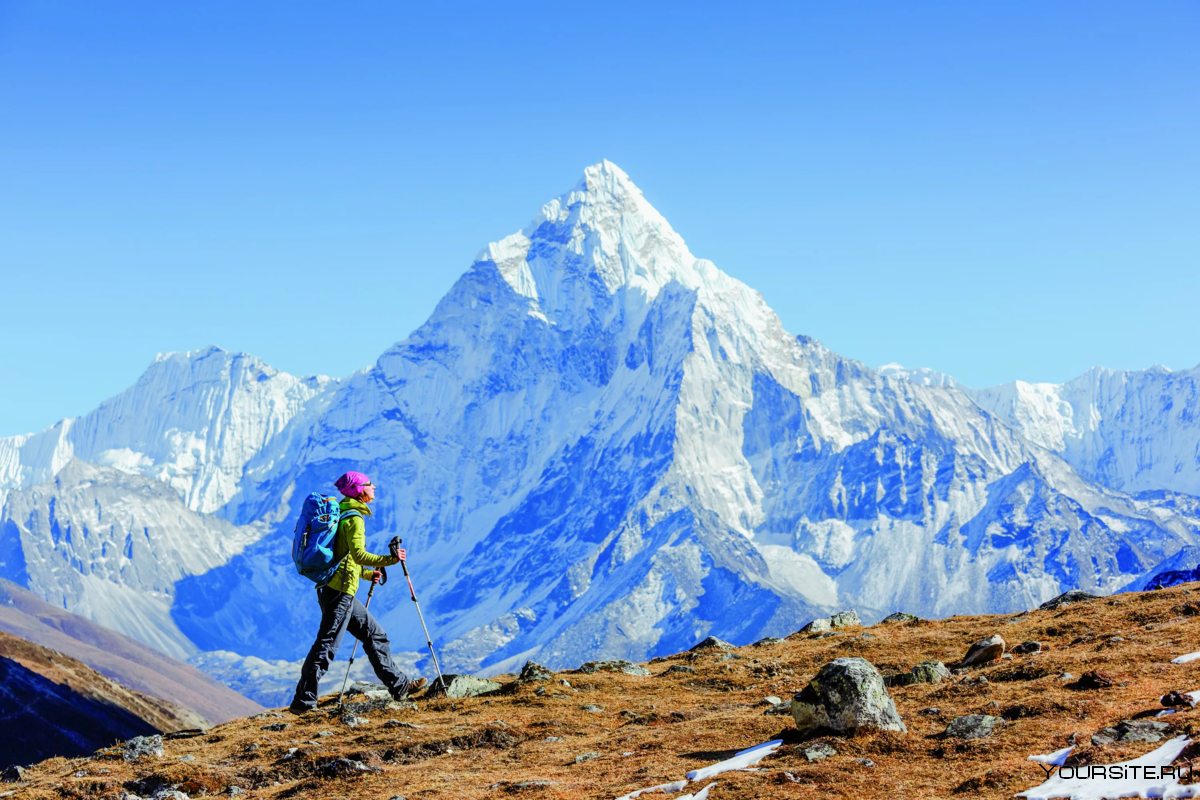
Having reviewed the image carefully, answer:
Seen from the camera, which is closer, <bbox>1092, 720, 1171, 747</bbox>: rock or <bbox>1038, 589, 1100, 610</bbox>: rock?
<bbox>1092, 720, 1171, 747</bbox>: rock

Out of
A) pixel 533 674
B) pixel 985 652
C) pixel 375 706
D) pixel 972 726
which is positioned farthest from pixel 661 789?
pixel 533 674

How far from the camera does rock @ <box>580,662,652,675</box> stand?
37.2 meters

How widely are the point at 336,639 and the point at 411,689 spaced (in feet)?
21.8

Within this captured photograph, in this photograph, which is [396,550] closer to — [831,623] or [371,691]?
[371,691]

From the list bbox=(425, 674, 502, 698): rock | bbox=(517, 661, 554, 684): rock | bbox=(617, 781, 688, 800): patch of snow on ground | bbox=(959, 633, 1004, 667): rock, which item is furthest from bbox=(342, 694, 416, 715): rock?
bbox=(959, 633, 1004, 667): rock

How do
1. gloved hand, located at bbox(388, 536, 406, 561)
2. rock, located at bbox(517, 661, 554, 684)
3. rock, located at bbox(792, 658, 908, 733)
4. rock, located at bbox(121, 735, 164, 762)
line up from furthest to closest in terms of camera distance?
rock, located at bbox(517, 661, 554, 684)
gloved hand, located at bbox(388, 536, 406, 561)
rock, located at bbox(121, 735, 164, 762)
rock, located at bbox(792, 658, 908, 733)

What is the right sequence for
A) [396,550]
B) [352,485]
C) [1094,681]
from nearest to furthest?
1. [1094,681]
2. [352,485]
3. [396,550]

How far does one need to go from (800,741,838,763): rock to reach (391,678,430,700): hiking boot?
1352 cm

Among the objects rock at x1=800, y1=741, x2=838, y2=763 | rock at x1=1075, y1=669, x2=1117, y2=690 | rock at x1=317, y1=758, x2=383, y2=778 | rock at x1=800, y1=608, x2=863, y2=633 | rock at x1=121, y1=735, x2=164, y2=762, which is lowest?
rock at x1=317, y1=758, x2=383, y2=778

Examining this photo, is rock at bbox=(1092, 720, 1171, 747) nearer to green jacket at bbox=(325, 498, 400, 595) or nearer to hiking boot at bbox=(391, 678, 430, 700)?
green jacket at bbox=(325, 498, 400, 595)

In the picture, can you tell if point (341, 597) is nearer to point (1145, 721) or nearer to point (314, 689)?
point (314, 689)

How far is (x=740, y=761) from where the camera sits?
21547mm

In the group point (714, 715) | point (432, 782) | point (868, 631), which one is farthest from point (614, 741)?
point (868, 631)

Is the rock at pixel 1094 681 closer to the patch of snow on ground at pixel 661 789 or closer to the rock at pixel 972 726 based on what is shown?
the rock at pixel 972 726
